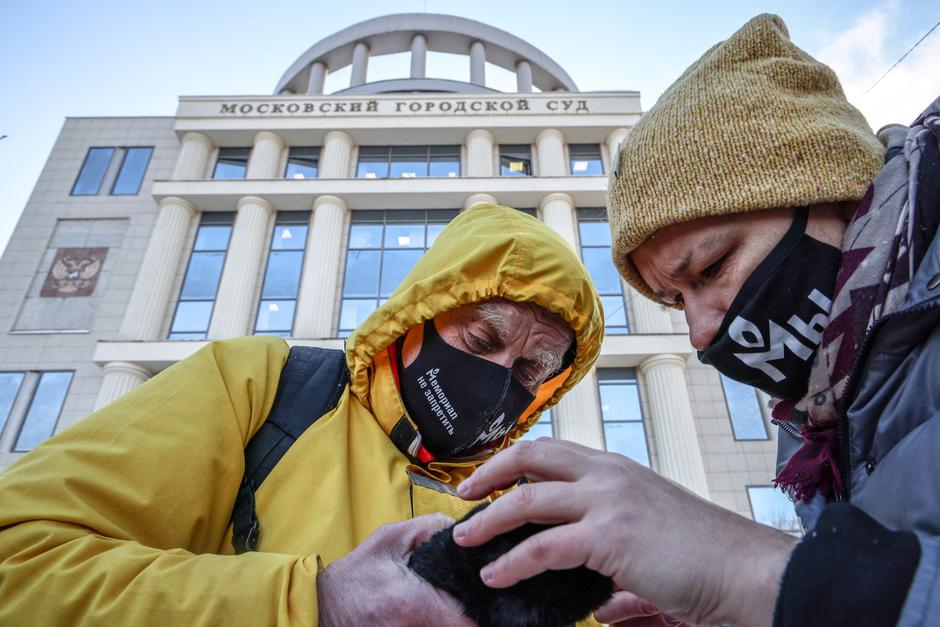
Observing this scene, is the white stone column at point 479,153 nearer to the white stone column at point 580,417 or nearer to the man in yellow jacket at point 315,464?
the white stone column at point 580,417

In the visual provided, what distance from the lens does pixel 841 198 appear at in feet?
4.26

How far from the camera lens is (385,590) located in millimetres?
1036

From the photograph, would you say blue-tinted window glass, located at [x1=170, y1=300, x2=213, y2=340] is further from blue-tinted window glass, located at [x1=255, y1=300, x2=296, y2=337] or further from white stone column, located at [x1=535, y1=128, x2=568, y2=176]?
white stone column, located at [x1=535, y1=128, x2=568, y2=176]

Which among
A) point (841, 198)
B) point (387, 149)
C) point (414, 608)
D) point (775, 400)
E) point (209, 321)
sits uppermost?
point (387, 149)

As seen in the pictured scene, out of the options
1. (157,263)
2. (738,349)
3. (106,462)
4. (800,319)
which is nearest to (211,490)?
(106,462)

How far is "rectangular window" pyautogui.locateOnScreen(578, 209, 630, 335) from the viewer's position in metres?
14.3

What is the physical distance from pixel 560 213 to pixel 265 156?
983cm

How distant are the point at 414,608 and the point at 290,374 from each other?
1.03m

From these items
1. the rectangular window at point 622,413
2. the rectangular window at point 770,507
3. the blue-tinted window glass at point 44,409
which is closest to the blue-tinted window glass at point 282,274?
the blue-tinted window glass at point 44,409

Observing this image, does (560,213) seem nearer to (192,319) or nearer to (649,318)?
(649,318)


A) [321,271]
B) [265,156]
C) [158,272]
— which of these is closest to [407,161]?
[265,156]

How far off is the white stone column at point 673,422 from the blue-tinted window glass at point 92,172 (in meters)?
17.9

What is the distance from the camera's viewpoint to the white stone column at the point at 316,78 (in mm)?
21750

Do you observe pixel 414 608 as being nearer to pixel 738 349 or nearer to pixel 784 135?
pixel 738 349
